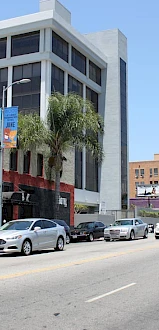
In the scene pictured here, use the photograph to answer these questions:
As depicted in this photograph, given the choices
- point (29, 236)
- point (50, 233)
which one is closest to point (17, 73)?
point (50, 233)

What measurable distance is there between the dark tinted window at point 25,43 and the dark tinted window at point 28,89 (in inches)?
69.0

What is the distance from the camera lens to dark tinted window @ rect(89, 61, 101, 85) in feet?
202

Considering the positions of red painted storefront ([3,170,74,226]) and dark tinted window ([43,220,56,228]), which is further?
red painted storefront ([3,170,74,226])

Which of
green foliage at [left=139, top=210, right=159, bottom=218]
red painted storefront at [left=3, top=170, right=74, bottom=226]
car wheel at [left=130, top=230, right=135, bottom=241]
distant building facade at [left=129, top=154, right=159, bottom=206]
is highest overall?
distant building facade at [left=129, top=154, right=159, bottom=206]

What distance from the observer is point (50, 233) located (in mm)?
19531

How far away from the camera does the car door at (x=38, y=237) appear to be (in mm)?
18484

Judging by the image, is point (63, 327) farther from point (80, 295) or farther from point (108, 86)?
point (108, 86)

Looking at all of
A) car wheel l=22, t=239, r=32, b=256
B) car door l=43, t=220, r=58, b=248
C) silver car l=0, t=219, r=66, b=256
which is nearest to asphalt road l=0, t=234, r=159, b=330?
silver car l=0, t=219, r=66, b=256

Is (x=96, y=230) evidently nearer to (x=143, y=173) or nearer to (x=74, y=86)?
(x=74, y=86)

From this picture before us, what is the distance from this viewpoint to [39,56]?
5028cm

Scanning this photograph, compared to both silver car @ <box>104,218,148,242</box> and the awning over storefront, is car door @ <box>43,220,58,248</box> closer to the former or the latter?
the awning over storefront

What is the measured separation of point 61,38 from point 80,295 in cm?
4785

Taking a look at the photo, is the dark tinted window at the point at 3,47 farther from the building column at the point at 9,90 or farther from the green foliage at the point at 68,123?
the green foliage at the point at 68,123

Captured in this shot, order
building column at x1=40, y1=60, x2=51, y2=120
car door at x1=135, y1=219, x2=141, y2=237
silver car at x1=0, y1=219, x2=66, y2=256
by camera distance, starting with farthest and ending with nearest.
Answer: building column at x1=40, y1=60, x2=51, y2=120 < car door at x1=135, y1=219, x2=141, y2=237 < silver car at x1=0, y1=219, x2=66, y2=256
